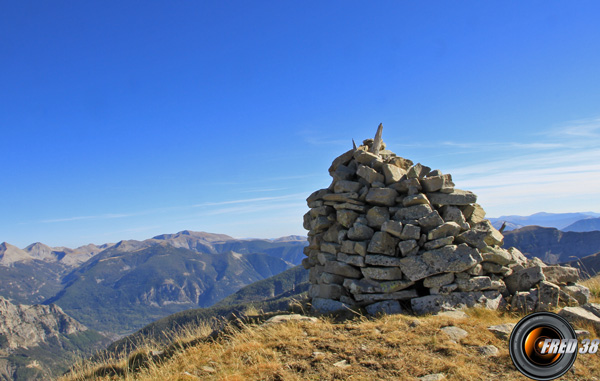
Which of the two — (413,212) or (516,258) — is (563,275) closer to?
(516,258)

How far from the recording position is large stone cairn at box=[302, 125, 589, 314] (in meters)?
12.1

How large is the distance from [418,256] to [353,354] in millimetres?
5609

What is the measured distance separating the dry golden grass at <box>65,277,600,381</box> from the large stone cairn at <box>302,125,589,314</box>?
4.67 ft

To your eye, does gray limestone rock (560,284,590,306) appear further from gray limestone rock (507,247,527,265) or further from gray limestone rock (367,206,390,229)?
gray limestone rock (367,206,390,229)

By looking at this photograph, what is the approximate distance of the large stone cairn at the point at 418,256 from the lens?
12.1 meters

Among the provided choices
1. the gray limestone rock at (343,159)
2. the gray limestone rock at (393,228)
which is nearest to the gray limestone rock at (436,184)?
the gray limestone rock at (393,228)

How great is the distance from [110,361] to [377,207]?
11283 millimetres

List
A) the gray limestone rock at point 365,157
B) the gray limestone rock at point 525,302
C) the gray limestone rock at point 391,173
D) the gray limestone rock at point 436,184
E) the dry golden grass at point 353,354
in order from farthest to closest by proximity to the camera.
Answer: the gray limestone rock at point 365,157, the gray limestone rock at point 391,173, the gray limestone rock at point 436,184, the gray limestone rock at point 525,302, the dry golden grass at point 353,354

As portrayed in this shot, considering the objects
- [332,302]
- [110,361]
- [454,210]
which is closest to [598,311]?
[454,210]

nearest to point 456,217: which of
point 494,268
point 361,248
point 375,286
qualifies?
point 494,268

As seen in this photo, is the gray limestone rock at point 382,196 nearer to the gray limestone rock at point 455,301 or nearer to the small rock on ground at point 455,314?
the gray limestone rock at point 455,301

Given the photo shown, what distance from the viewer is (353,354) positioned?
815 centimetres

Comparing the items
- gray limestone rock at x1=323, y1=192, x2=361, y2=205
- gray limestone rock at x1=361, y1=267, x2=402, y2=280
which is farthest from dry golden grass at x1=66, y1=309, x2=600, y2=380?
gray limestone rock at x1=323, y1=192, x2=361, y2=205

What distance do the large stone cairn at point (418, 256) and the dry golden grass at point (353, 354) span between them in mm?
1423
